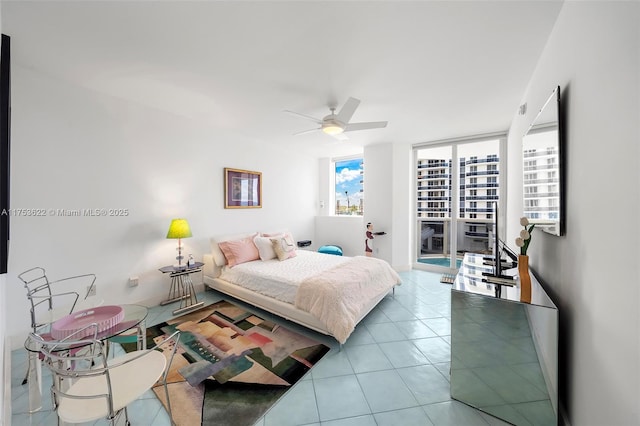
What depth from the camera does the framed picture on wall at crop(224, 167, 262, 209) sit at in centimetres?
402

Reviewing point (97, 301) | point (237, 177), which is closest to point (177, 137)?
point (237, 177)

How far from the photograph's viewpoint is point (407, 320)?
2795 mm

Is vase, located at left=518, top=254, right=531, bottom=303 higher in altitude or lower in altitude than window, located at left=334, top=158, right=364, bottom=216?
lower

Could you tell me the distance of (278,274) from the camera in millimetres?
2910

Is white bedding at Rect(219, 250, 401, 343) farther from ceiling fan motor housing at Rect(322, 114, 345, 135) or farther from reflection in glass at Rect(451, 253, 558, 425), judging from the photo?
ceiling fan motor housing at Rect(322, 114, 345, 135)

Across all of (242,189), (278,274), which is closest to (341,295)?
(278,274)

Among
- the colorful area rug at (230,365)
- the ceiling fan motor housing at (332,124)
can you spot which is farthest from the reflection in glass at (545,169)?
the colorful area rug at (230,365)

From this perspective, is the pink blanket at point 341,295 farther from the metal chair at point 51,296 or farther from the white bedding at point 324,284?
the metal chair at point 51,296

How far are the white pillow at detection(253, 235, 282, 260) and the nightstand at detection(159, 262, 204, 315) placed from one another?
85 cm

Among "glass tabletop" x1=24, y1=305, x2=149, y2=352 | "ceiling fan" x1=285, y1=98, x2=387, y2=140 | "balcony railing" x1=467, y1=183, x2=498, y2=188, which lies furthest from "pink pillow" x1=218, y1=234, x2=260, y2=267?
"balcony railing" x1=467, y1=183, x2=498, y2=188

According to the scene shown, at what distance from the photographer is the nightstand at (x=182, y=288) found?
3056 millimetres

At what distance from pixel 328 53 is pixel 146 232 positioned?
3153 millimetres

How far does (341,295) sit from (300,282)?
1.77 feet

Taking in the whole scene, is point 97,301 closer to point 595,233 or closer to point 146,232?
point 146,232
